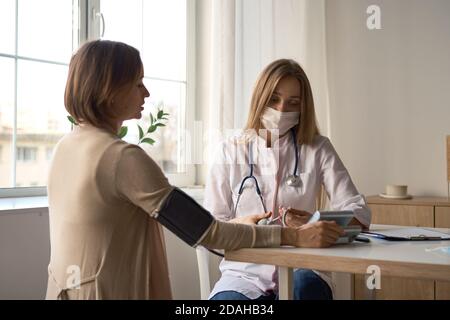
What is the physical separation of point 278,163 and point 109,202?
2.84 feet

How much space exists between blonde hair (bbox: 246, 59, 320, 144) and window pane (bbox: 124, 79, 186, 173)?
796 mm

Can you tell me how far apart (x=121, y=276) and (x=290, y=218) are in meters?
0.58

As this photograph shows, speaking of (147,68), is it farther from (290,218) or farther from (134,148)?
(134,148)

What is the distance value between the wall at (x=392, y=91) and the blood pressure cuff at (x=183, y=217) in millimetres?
2099

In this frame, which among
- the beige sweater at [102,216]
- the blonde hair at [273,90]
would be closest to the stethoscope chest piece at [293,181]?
the blonde hair at [273,90]

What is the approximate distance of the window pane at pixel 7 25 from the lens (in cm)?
192

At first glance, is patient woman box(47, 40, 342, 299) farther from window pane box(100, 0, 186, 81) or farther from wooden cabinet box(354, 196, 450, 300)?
wooden cabinet box(354, 196, 450, 300)

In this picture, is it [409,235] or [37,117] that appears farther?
[37,117]

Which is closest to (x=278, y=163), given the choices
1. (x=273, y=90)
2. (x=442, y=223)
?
(x=273, y=90)

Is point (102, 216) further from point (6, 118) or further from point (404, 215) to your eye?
point (404, 215)

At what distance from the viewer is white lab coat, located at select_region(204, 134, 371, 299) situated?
1.72 metres

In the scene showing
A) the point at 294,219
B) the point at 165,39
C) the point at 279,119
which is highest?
the point at 165,39

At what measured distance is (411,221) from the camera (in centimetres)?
248
